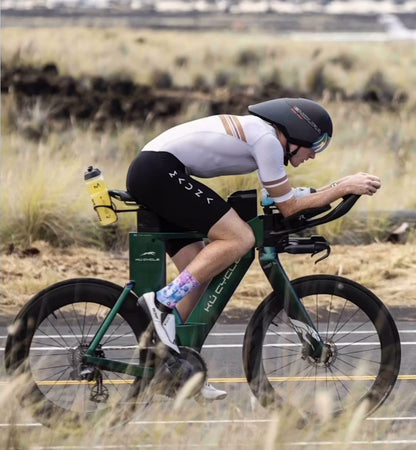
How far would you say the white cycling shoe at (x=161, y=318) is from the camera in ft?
23.8

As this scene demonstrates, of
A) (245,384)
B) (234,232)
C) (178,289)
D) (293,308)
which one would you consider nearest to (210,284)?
(178,289)

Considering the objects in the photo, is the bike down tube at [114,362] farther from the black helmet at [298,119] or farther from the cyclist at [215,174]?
the black helmet at [298,119]

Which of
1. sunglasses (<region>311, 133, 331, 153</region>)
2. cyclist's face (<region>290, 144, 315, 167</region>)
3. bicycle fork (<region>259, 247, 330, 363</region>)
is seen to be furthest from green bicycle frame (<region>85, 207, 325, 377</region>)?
sunglasses (<region>311, 133, 331, 153</region>)

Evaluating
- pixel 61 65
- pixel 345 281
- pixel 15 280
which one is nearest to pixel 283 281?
pixel 345 281

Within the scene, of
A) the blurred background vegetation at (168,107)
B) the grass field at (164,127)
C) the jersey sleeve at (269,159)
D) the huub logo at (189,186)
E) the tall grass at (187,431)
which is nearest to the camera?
the tall grass at (187,431)

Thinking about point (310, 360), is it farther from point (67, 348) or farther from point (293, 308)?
Result: point (67, 348)

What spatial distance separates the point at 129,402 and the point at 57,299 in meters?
0.64

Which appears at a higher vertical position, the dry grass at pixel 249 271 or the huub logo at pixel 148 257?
the huub logo at pixel 148 257

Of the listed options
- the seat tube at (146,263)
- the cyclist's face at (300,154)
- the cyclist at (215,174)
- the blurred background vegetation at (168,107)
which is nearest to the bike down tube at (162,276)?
the seat tube at (146,263)

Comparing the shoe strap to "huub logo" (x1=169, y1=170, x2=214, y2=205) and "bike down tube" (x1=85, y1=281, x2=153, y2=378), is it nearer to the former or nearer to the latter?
"bike down tube" (x1=85, y1=281, x2=153, y2=378)

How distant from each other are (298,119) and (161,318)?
47.0 inches

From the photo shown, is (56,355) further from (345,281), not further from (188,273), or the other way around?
(345,281)

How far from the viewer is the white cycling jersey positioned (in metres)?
7.20

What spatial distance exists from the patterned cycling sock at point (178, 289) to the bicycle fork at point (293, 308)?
1.31 ft
